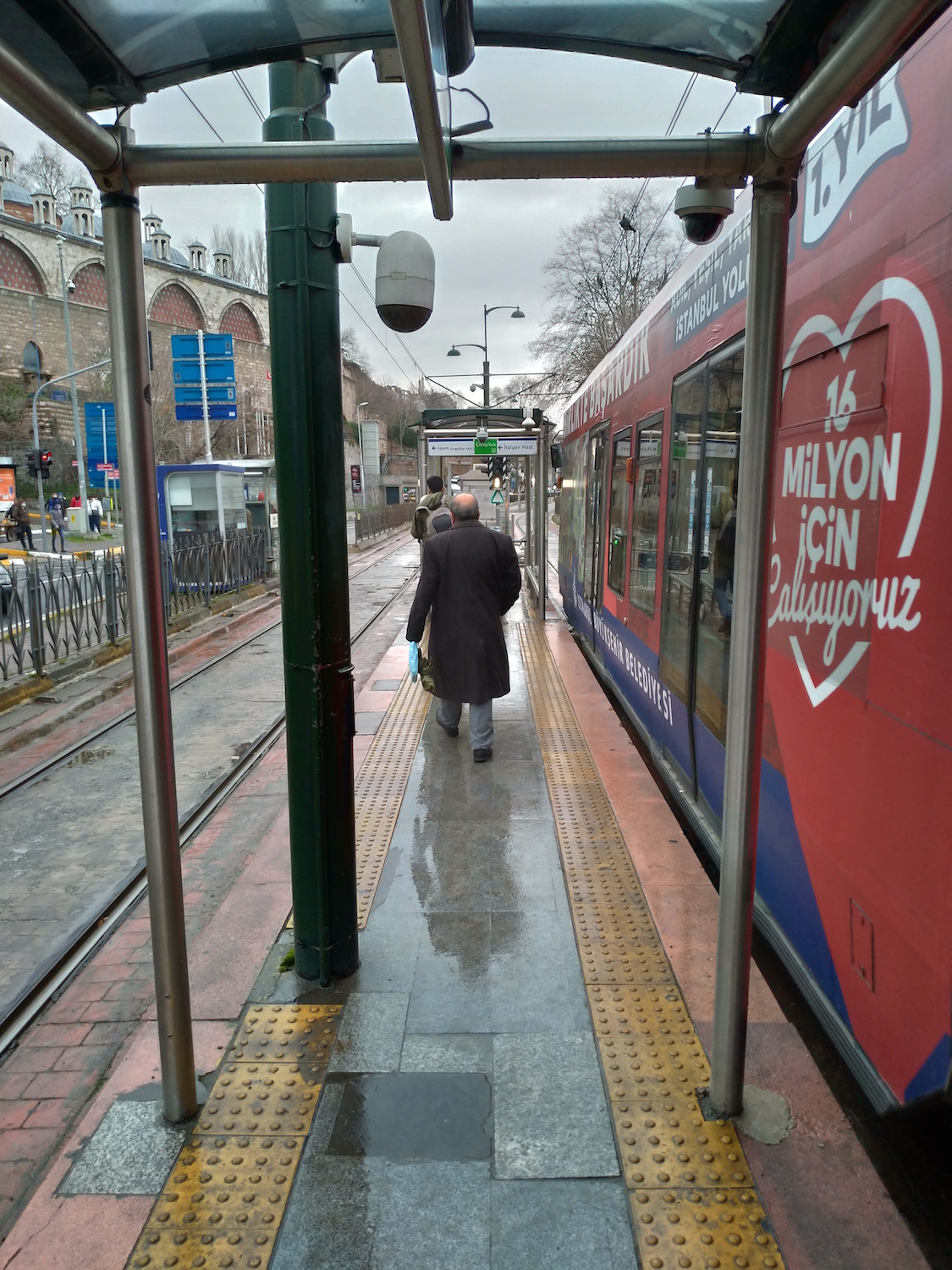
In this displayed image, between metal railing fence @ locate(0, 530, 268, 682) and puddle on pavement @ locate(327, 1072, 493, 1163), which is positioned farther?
metal railing fence @ locate(0, 530, 268, 682)

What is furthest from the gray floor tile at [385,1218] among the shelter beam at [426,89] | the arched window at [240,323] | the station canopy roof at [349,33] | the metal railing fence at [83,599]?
the arched window at [240,323]

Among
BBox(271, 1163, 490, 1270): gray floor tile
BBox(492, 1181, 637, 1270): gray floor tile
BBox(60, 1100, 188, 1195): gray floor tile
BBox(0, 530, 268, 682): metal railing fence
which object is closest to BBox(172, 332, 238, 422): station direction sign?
BBox(0, 530, 268, 682): metal railing fence

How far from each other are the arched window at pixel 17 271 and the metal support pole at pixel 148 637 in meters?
60.8

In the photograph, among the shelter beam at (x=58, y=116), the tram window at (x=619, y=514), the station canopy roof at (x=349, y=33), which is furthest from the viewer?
the tram window at (x=619, y=514)

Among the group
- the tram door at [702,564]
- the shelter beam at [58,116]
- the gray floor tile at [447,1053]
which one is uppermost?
the shelter beam at [58,116]

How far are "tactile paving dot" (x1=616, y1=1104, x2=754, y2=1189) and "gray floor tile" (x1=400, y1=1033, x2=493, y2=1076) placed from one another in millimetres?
497

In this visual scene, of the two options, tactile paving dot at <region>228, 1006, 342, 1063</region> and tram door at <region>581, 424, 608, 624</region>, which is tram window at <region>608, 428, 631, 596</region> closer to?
tram door at <region>581, 424, 608, 624</region>

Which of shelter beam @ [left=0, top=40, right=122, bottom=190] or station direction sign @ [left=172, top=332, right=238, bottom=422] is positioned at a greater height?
station direction sign @ [left=172, top=332, right=238, bottom=422]

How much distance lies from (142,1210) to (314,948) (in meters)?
1.08

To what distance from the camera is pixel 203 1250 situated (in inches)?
81.7

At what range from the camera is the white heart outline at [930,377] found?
2092 millimetres

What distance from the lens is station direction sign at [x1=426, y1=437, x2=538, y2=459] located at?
1373cm

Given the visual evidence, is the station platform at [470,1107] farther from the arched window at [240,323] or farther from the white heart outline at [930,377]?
the arched window at [240,323]

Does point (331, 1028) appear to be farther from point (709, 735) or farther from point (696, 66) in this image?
point (696, 66)
